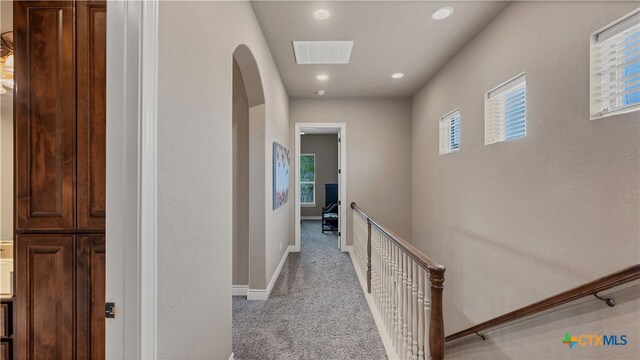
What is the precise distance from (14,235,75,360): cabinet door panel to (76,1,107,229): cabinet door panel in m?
0.23

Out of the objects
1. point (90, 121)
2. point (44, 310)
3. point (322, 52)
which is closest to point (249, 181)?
point (322, 52)

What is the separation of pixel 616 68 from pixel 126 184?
2611mm

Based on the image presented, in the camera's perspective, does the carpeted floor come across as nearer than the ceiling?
Yes

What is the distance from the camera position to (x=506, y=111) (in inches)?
99.7

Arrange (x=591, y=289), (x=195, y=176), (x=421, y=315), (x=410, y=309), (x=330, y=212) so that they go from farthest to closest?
(x=330, y=212) → (x=410, y=309) → (x=421, y=315) → (x=591, y=289) → (x=195, y=176)

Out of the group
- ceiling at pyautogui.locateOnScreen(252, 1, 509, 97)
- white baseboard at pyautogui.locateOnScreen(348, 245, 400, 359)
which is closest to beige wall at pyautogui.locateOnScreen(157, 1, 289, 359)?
ceiling at pyautogui.locateOnScreen(252, 1, 509, 97)

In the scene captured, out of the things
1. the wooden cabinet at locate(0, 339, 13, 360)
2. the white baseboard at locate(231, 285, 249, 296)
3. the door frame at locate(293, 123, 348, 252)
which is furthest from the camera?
the door frame at locate(293, 123, 348, 252)

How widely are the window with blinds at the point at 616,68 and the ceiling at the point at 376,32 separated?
100 cm

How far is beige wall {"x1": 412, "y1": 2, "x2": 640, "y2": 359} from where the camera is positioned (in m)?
1.52

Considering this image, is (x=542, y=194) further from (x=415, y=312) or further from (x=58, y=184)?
(x=58, y=184)

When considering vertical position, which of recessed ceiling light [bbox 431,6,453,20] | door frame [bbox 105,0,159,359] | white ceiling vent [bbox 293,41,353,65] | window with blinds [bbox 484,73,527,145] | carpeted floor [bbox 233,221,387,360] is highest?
recessed ceiling light [bbox 431,6,453,20]

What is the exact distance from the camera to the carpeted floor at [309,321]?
81.4 inches

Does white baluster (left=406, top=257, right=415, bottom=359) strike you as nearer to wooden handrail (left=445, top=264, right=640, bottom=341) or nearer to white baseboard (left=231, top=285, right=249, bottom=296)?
wooden handrail (left=445, top=264, right=640, bottom=341)

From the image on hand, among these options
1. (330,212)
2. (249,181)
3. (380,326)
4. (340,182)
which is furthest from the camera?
(330,212)
